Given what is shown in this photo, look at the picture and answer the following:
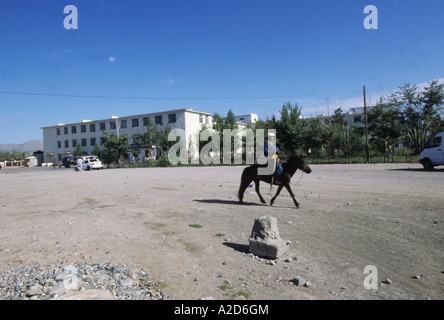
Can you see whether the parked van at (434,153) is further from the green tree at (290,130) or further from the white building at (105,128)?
the white building at (105,128)

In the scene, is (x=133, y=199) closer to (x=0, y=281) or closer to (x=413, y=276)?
(x=0, y=281)

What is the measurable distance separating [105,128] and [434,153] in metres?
65.0

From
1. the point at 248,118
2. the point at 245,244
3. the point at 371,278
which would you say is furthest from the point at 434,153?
the point at 248,118

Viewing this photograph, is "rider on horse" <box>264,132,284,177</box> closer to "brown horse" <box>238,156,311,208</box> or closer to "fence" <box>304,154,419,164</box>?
"brown horse" <box>238,156,311,208</box>

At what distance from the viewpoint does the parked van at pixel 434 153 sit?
1891 centimetres

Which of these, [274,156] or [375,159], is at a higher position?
[274,156]

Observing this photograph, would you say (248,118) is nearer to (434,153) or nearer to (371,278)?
(434,153)

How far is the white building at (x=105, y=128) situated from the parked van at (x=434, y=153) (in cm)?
3862

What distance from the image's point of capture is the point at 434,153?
63.2ft

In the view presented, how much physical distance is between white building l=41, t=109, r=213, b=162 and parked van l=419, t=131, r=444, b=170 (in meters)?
38.6

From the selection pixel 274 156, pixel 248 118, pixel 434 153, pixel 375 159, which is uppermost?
pixel 248 118

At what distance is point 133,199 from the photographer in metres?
11.3

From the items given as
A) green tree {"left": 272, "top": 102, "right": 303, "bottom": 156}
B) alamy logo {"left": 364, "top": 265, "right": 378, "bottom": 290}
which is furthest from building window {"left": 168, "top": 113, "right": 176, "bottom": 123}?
alamy logo {"left": 364, "top": 265, "right": 378, "bottom": 290}
